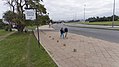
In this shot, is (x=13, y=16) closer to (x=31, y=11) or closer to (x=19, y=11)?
(x=19, y=11)

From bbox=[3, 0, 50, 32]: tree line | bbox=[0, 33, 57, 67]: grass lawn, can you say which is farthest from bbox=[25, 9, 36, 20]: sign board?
bbox=[3, 0, 50, 32]: tree line

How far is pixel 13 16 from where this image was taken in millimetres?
39469

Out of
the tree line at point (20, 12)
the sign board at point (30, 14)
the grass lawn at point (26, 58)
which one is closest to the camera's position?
the grass lawn at point (26, 58)

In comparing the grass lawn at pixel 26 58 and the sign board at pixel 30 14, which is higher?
the sign board at pixel 30 14

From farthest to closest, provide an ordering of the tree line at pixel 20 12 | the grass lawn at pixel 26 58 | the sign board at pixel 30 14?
the tree line at pixel 20 12 → the sign board at pixel 30 14 → the grass lawn at pixel 26 58

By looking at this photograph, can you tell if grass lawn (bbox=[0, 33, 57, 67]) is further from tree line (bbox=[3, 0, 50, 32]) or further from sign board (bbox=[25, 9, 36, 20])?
tree line (bbox=[3, 0, 50, 32])

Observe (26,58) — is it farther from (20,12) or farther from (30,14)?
(20,12)

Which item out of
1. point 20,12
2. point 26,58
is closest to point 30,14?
point 26,58

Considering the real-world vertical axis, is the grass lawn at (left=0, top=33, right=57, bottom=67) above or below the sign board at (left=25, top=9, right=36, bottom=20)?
below

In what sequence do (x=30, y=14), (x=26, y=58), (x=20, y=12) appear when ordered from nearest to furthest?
1. (x=26, y=58)
2. (x=30, y=14)
3. (x=20, y=12)

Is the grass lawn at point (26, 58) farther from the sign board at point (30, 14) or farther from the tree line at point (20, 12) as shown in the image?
the tree line at point (20, 12)

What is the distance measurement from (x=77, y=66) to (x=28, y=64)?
226cm

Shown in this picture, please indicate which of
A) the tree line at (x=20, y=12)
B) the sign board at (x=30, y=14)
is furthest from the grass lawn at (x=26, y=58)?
the tree line at (x=20, y=12)

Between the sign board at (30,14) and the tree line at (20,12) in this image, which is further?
the tree line at (20,12)
